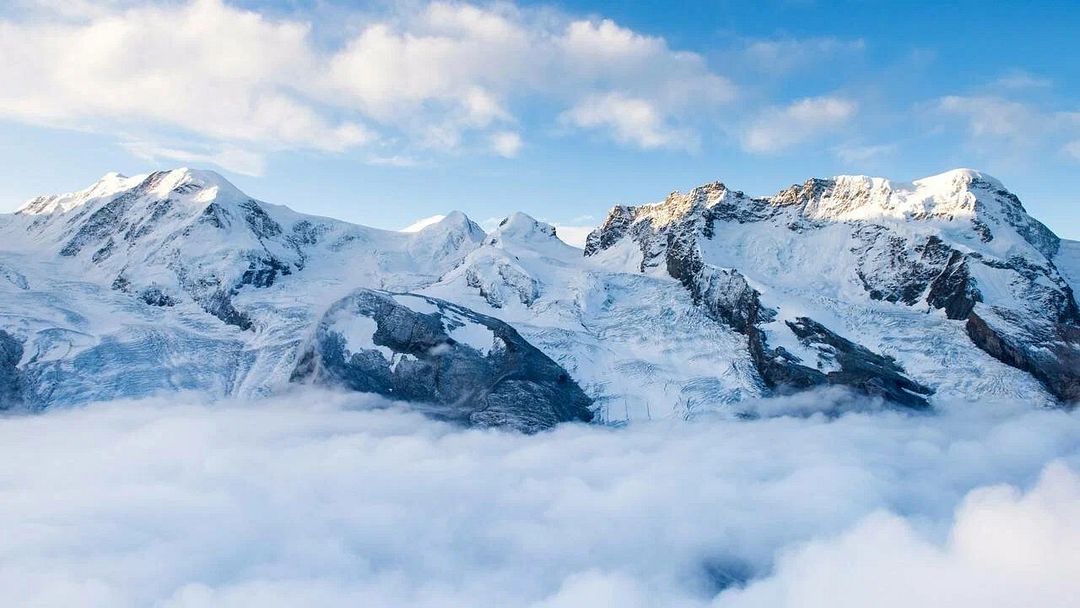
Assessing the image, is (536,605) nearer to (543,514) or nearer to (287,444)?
(543,514)

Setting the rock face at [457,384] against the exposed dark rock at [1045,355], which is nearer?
the exposed dark rock at [1045,355]

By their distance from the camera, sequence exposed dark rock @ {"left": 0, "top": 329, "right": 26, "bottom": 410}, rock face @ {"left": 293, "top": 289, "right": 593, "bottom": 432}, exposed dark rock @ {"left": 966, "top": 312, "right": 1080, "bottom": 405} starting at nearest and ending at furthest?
exposed dark rock @ {"left": 0, "top": 329, "right": 26, "bottom": 410} < exposed dark rock @ {"left": 966, "top": 312, "right": 1080, "bottom": 405} < rock face @ {"left": 293, "top": 289, "right": 593, "bottom": 432}

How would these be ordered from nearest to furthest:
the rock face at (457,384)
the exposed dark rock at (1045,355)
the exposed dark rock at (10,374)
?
the exposed dark rock at (10,374) < the exposed dark rock at (1045,355) < the rock face at (457,384)

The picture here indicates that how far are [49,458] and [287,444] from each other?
49889 mm

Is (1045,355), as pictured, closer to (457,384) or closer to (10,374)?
(457,384)

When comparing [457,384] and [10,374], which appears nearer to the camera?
[10,374]

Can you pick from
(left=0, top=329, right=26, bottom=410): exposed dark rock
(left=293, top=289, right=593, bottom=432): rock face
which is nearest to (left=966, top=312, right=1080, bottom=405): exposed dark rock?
(left=293, top=289, right=593, bottom=432): rock face

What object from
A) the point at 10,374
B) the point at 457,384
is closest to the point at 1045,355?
the point at 457,384

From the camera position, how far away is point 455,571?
16962cm

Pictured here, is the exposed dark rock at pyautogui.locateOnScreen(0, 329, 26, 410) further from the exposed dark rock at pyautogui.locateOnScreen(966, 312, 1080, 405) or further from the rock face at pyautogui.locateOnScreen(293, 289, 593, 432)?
the exposed dark rock at pyautogui.locateOnScreen(966, 312, 1080, 405)

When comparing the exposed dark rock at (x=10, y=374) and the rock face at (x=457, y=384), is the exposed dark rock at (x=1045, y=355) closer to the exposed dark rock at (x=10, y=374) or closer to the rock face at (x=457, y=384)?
the rock face at (x=457, y=384)

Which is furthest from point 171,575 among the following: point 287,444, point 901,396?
point 901,396

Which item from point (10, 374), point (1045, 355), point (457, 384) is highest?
point (1045, 355)

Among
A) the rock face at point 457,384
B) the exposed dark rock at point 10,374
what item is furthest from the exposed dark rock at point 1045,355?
the exposed dark rock at point 10,374
